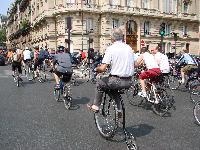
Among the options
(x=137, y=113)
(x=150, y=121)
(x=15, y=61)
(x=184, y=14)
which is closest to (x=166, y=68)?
(x=137, y=113)

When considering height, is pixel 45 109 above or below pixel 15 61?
below

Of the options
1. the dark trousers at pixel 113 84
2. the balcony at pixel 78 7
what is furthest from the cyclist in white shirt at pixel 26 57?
the balcony at pixel 78 7

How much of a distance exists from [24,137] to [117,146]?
73.1 inches

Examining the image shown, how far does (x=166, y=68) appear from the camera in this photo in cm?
1119

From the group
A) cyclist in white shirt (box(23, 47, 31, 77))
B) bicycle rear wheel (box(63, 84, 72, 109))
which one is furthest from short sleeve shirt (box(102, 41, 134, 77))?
cyclist in white shirt (box(23, 47, 31, 77))

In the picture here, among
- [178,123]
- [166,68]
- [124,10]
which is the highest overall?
[124,10]

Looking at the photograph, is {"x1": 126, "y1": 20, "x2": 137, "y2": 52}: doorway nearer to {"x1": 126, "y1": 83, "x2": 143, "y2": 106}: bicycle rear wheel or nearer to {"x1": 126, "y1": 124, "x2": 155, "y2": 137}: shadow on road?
{"x1": 126, "y1": 83, "x2": 143, "y2": 106}: bicycle rear wheel

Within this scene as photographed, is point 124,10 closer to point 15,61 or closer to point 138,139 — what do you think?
point 15,61

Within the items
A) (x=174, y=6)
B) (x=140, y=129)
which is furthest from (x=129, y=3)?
(x=140, y=129)

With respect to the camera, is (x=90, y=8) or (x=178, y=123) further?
(x=90, y=8)

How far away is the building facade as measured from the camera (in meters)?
48.4

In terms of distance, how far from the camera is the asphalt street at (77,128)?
6379 millimetres

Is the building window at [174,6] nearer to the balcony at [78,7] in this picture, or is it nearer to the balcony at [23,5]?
the balcony at [78,7]

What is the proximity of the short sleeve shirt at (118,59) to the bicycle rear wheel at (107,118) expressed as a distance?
0.63 m
